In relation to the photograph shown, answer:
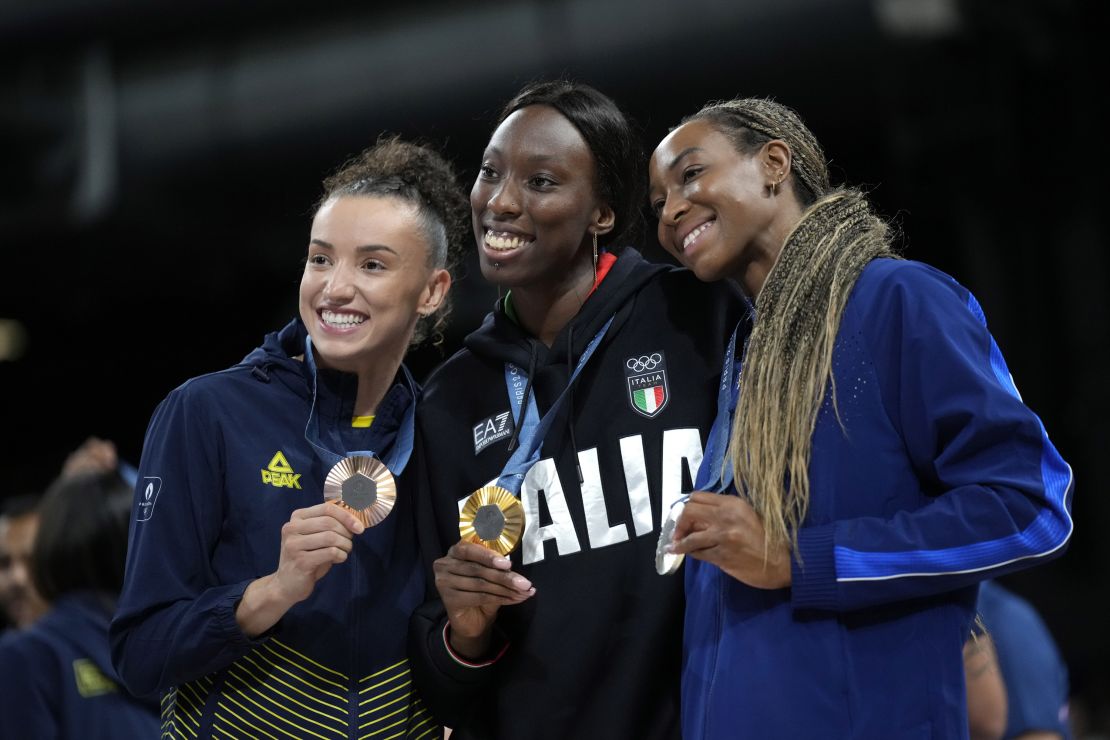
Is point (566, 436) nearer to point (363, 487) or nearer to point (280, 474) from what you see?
point (363, 487)

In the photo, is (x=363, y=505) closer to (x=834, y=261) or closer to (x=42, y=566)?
(x=834, y=261)

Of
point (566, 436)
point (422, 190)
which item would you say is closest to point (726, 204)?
point (566, 436)

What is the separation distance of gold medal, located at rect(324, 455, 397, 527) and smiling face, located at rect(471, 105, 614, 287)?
56 centimetres

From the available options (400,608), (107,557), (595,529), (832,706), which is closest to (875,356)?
(832,706)

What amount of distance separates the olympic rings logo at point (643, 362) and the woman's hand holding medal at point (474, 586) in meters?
0.51

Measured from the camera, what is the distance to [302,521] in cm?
230

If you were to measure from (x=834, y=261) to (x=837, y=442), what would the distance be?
0.33 meters

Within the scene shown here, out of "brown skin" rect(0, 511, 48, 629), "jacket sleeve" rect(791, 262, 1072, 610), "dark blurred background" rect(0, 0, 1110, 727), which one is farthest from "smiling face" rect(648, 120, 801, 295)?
"brown skin" rect(0, 511, 48, 629)

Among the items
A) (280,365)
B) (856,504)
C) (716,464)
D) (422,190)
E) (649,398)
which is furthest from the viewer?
(422,190)

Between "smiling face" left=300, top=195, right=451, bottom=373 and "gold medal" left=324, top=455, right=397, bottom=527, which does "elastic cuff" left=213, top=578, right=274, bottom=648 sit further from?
"smiling face" left=300, top=195, right=451, bottom=373

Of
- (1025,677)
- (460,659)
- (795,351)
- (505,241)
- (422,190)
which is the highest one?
(422,190)

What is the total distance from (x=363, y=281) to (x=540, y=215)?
0.39 meters

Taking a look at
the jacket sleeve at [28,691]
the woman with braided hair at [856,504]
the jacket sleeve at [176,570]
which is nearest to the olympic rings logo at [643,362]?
the woman with braided hair at [856,504]

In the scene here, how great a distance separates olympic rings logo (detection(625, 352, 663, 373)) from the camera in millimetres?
2633
